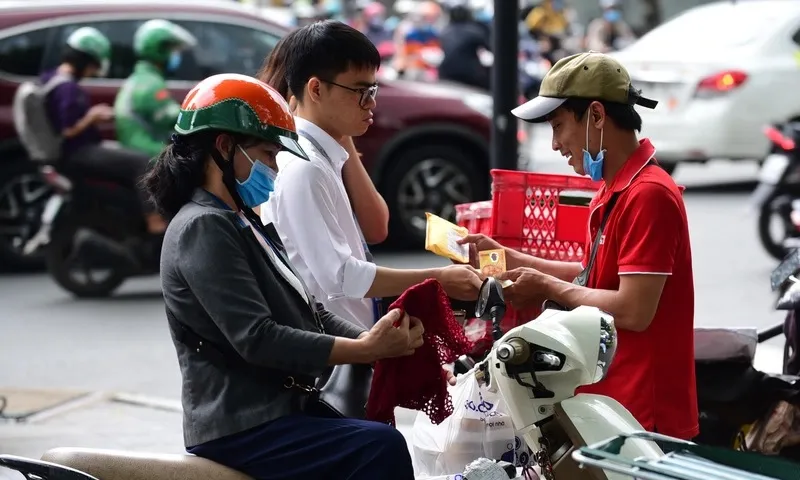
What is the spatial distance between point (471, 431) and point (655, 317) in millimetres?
648

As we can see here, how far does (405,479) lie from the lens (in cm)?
317

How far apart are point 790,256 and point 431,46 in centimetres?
1555

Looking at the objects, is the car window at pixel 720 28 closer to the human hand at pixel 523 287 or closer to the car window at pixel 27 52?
the car window at pixel 27 52

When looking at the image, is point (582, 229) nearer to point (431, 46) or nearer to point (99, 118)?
point (99, 118)

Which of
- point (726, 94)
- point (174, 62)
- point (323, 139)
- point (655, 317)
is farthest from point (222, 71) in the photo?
point (655, 317)

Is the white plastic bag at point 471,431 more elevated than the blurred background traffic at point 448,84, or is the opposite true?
the blurred background traffic at point 448,84

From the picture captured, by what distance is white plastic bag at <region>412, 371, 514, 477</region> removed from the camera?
3766mm

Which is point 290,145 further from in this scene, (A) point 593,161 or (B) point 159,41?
(B) point 159,41

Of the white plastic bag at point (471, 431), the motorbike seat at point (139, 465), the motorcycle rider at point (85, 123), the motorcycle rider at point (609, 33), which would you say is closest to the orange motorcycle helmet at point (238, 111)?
the motorbike seat at point (139, 465)

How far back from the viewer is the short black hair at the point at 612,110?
3.53 m

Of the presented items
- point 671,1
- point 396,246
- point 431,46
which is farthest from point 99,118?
point 671,1

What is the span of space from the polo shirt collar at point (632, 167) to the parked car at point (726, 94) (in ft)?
31.2

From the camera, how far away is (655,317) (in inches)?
137

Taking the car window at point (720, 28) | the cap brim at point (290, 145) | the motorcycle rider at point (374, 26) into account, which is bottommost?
the cap brim at point (290, 145)
